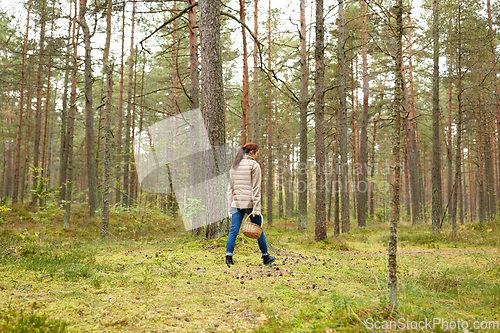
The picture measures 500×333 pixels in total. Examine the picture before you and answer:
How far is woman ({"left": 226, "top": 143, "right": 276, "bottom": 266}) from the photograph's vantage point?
5367 millimetres

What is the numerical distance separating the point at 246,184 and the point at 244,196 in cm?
23

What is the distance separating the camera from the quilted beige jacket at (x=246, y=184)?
17.6ft

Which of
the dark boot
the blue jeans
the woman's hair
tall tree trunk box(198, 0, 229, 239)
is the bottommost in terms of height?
the dark boot

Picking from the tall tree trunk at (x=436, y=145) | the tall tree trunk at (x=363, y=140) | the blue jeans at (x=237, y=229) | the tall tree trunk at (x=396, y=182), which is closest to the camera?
the tall tree trunk at (x=396, y=182)

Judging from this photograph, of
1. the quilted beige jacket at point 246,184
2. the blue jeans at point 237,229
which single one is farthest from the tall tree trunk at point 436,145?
the quilted beige jacket at point 246,184

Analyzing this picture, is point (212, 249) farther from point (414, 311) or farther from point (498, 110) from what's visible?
point (498, 110)

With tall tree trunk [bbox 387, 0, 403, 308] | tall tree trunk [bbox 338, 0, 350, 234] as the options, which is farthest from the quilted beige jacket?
tall tree trunk [bbox 338, 0, 350, 234]

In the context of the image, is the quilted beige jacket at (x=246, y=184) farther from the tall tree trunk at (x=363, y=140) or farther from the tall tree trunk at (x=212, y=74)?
the tall tree trunk at (x=363, y=140)

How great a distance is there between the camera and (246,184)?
545cm

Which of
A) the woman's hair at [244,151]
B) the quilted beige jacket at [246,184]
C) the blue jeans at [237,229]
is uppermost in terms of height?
the woman's hair at [244,151]

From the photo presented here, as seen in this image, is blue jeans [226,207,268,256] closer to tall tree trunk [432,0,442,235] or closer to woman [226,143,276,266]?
woman [226,143,276,266]

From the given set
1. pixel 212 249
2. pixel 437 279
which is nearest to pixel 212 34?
pixel 212 249

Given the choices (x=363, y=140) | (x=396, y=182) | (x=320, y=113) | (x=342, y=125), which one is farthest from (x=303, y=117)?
(x=396, y=182)

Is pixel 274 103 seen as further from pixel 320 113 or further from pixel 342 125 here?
pixel 320 113
